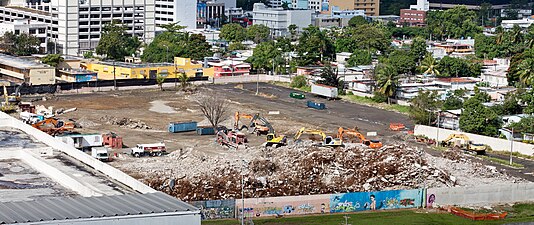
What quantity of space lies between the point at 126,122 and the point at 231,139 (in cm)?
819

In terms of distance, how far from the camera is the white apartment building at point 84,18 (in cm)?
9588

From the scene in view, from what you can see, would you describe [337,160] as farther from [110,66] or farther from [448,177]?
[110,66]

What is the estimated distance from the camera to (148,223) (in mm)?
27625

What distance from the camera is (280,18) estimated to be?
123 meters

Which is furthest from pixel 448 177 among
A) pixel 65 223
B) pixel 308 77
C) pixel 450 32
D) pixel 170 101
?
pixel 450 32

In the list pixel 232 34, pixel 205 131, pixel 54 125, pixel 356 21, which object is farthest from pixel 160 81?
pixel 356 21

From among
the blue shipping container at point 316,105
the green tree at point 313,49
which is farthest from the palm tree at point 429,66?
the blue shipping container at point 316,105

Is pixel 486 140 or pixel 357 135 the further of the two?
pixel 357 135

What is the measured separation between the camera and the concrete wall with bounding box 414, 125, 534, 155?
51469 mm

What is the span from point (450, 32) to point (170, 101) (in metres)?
52.5

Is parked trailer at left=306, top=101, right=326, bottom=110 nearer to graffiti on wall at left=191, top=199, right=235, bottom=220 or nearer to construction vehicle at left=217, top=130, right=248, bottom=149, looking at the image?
construction vehicle at left=217, top=130, right=248, bottom=149

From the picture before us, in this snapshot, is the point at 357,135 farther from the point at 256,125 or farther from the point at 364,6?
the point at 364,6

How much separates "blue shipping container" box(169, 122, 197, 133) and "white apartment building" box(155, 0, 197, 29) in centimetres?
5843

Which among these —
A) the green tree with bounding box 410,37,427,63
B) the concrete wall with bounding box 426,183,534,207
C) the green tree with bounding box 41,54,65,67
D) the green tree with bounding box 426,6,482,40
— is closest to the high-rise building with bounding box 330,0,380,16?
the green tree with bounding box 426,6,482,40
